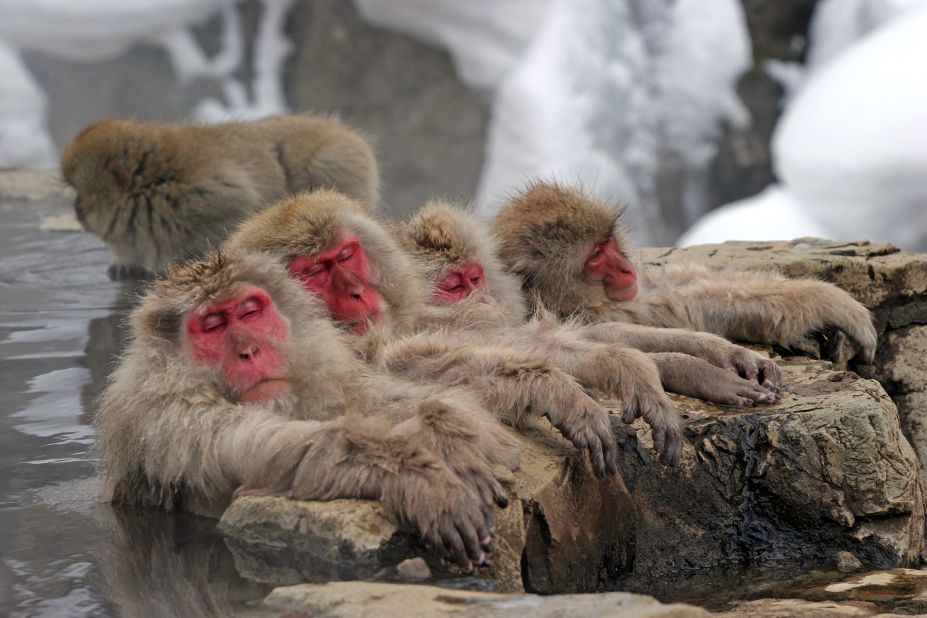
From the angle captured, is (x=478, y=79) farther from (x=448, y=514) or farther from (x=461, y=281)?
(x=448, y=514)

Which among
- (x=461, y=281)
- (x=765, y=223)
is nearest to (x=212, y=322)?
(x=461, y=281)

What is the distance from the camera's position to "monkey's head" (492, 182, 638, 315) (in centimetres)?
414

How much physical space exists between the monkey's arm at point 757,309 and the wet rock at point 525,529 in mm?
1181

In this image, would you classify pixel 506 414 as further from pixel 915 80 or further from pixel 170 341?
pixel 915 80

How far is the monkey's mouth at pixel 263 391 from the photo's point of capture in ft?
9.69

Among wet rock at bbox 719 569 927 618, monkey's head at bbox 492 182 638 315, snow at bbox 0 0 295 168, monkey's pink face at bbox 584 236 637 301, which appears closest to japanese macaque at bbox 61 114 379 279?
monkey's head at bbox 492 182 638 315

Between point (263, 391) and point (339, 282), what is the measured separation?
25.1 inches

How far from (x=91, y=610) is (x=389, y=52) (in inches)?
432

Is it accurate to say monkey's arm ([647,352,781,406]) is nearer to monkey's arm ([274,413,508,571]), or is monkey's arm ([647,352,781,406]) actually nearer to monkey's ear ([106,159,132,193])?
monkey's arm ([274,413,508,571])

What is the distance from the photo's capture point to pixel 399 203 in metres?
12.4

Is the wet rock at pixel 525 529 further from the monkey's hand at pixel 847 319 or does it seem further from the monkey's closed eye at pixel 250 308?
the monkey's hand at pixel 847 319

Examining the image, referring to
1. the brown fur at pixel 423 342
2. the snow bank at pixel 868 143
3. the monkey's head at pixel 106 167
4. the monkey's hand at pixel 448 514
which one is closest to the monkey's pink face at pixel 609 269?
the brown fur at pixel 423 342

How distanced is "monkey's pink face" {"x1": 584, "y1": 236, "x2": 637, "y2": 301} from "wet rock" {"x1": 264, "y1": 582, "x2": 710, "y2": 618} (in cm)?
190

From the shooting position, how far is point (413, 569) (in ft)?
8.39
